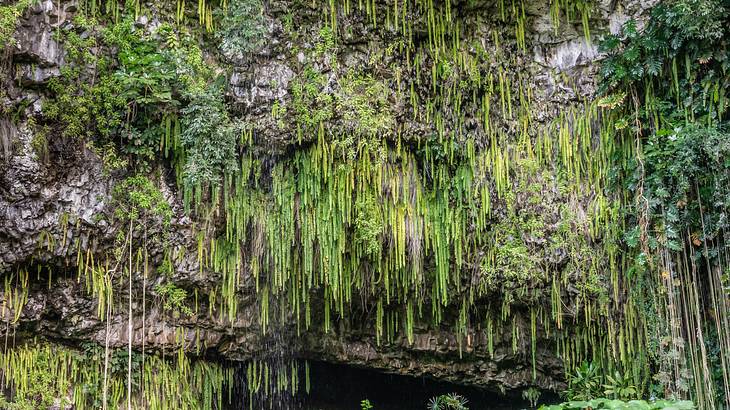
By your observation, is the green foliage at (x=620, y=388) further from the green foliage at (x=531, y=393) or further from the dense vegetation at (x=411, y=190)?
the green foliage at (x=531, y=393)

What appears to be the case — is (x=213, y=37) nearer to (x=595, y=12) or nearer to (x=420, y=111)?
(x=420, y=111)

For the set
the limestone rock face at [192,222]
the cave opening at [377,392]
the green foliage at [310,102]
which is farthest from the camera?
the cave opening at [377,392]

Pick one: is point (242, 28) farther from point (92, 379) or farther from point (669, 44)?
point (669, 44)

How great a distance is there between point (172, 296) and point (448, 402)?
3.29 m

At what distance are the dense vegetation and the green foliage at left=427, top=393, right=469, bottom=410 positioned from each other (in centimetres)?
87

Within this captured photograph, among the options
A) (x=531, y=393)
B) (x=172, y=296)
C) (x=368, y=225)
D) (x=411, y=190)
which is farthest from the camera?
(x=531, y=393)

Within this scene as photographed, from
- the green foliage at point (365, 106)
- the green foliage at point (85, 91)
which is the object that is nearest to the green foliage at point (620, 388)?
the green foliage at point (365, 106)

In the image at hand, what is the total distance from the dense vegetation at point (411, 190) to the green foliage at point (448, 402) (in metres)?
0.87

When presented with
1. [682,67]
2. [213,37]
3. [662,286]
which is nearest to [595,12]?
[682,67]

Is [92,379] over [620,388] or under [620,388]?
over

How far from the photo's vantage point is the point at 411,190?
623 centimetres

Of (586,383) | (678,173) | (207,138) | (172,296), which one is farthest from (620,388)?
(207,138)

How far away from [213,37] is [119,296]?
248 centimetres

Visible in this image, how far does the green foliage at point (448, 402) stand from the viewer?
7.14 metres
